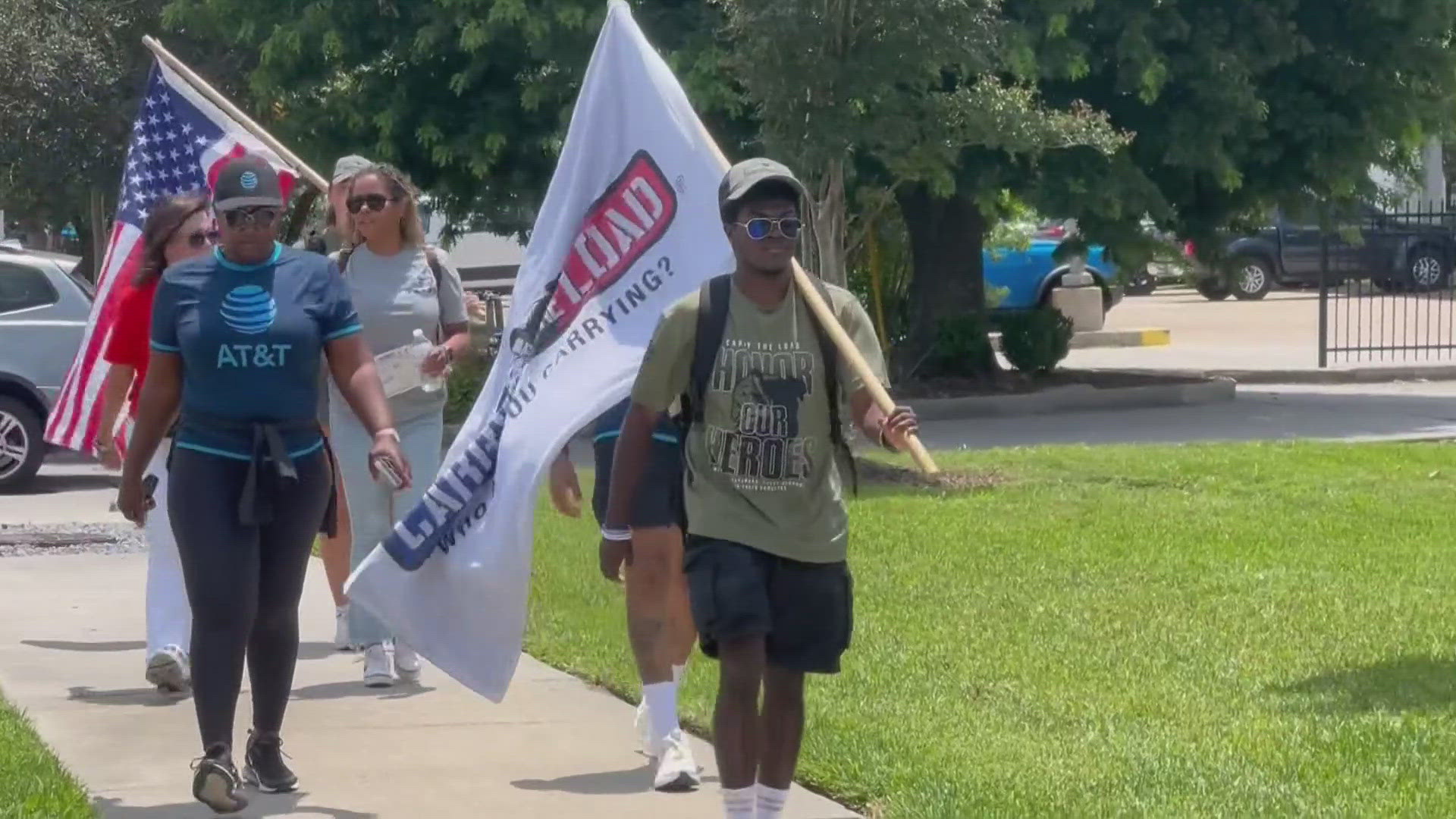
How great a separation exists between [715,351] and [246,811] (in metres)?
1.91

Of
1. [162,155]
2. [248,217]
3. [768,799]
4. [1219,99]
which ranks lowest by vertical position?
[768,799]

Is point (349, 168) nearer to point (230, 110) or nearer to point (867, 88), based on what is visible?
point (230, 110)

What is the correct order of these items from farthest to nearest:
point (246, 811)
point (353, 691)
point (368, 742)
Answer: point (353, 691), point (368, 742), point (246, 811)

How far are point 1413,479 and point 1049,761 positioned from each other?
7.41 m

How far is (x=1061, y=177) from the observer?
16828 millimetres

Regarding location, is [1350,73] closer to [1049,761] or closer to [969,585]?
[969,585]

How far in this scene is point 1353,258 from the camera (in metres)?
35.2

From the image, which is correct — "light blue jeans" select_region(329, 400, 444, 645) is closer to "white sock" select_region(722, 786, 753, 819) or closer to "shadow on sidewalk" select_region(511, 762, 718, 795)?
"shadow on sidewalk" select_region(511, 762, 718, 795)

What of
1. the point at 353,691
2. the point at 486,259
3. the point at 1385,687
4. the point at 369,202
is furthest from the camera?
the point at 486,259

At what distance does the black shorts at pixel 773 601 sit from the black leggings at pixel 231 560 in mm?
1298

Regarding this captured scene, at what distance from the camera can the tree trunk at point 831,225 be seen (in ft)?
43.2

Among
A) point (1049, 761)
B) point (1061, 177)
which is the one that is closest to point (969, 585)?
point (1049, 761)

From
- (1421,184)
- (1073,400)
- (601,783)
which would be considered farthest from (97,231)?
(601,783)

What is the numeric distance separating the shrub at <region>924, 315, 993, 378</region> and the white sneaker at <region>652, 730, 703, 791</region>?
13.3m
